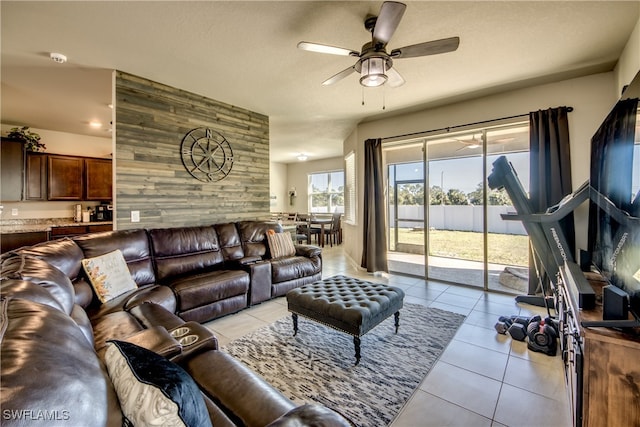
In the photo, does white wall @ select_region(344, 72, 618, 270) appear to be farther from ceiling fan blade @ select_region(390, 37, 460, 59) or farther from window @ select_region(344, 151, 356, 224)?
ceiling fan blade @ select_region(390, 37, 460, 59)

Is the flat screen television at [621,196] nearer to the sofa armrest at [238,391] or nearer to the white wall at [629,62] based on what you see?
the white wall at [629,62]

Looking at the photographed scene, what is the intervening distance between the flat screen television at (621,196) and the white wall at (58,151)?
292 inches

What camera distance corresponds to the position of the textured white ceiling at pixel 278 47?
2.08 m

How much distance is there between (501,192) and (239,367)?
13.4ft

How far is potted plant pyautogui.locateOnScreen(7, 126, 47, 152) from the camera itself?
176 inches

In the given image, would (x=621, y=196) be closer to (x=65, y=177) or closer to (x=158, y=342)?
(x=158, y=342)

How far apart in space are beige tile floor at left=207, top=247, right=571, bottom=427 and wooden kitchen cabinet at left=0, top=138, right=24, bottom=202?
4.41 meters

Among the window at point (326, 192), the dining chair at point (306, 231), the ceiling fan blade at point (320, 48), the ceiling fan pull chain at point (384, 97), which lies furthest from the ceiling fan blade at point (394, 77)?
the window at point (326, 192)

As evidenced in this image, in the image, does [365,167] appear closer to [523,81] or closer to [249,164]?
[249,164]

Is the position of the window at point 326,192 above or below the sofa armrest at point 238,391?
above

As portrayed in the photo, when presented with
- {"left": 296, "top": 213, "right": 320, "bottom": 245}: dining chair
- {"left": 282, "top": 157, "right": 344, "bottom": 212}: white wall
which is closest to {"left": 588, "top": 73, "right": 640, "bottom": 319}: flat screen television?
{"left": 296, "top": 213, "right": 320, "bottom": 245}: dining chair

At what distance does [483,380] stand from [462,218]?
9.02ft

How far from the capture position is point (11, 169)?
14.4 feet

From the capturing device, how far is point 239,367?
128 cm
